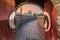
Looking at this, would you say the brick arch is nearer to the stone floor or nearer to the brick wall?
the stone floor

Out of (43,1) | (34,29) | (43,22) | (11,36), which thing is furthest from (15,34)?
(43,1)

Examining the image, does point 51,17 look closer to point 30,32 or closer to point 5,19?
point 30,32

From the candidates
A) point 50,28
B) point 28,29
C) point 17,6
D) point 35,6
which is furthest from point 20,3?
point 50,28

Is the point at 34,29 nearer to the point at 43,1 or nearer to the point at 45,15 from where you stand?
the point at 45,15

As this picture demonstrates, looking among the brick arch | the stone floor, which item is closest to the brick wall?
the stone floor

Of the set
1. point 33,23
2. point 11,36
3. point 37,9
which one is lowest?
point 11,36

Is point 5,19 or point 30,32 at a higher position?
point 5,19

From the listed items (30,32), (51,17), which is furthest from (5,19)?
(51,17)

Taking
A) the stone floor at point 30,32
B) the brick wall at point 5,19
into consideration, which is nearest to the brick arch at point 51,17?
the stone floor at point 30,32

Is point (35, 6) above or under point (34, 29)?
above

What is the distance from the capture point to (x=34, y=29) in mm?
2229

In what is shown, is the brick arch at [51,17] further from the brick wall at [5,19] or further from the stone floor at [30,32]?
the brick wall at [5,19]

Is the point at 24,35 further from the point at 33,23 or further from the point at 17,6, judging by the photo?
Result: the point at 17,6

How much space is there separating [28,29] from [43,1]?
0.42 metres
